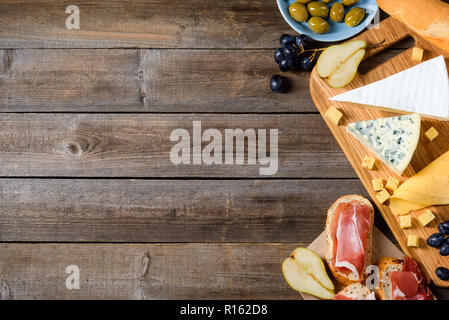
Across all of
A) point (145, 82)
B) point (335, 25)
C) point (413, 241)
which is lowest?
point (413, 241)

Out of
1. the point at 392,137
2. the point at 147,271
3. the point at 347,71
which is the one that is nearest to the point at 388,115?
the point at 392,137

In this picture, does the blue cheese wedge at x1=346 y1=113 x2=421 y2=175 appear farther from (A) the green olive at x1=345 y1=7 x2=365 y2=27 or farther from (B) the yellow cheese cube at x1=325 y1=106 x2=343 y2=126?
(A) the green olive at x1=345 y1=7 x2=365 y2=27

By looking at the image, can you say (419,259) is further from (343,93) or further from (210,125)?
(210,125)

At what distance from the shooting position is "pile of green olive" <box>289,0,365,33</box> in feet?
4.04

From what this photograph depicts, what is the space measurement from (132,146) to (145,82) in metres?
0.21

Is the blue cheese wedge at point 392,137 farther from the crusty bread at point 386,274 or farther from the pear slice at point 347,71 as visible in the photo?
the crusty bread at point 386,274

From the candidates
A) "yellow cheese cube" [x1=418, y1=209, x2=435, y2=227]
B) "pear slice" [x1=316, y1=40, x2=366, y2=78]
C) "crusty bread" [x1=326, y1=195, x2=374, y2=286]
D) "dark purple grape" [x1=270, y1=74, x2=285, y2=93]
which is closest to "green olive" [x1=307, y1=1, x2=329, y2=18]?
"pear slice" [x1=316, y1=40, x2=366, y2=78]

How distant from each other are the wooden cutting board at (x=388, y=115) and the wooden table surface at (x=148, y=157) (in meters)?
0.05

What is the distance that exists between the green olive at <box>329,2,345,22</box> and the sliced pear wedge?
71 centimetres

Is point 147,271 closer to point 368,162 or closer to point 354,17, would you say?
point 368,162

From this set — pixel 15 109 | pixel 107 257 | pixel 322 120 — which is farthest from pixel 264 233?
pixel 15 109

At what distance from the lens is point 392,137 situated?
1204 mm

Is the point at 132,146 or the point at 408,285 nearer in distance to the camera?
the point at 408,285

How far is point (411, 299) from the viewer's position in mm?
1157
